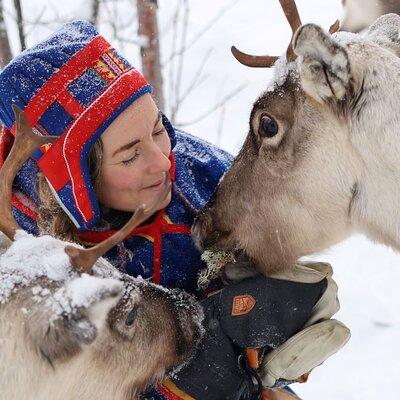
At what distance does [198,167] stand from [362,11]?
127 centimetres

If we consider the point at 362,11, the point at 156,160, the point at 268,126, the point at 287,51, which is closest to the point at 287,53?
the point at 287,51

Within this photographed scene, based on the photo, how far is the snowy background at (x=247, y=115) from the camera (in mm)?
4941

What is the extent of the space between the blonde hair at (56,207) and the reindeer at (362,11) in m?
1.54

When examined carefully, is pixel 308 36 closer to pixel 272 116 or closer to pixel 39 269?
pixel 272 116

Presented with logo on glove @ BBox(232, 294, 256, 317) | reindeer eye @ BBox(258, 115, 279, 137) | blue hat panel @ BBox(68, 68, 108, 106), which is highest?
blue hat panel @ BBox(68, 68, 108, 106)

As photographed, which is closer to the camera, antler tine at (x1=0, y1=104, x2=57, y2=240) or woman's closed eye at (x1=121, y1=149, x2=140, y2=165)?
antler tine at (x1=0, y1=104, x2=57, y2=240)


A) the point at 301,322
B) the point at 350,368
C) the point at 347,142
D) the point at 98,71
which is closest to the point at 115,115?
the point at 98,71

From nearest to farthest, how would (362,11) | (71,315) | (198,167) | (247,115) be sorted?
(71,315) < (198,167) < (362,11) < (247,115)

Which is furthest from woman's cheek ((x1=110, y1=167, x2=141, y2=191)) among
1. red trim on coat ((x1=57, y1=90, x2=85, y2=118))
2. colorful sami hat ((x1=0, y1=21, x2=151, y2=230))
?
red trim on coat ((x1=57, y1=90, x2=85, y2=118))

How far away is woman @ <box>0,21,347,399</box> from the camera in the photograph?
263 centimetres

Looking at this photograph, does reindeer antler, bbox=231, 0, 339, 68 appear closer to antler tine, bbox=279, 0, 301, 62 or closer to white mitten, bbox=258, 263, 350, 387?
antler tine, bbox=279, 0, 301, 62

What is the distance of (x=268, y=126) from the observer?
2590 millimetres

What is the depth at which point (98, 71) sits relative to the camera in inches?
106

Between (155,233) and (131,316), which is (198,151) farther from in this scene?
(131,316)
